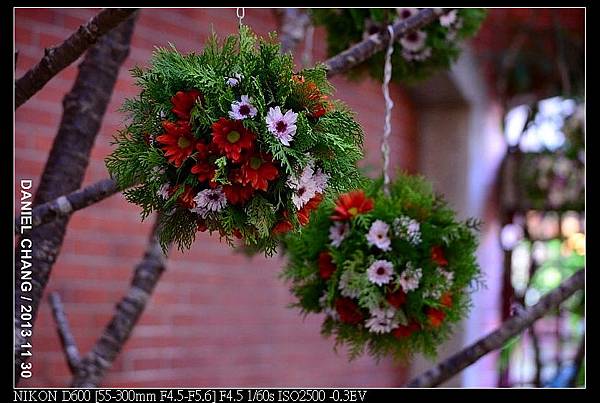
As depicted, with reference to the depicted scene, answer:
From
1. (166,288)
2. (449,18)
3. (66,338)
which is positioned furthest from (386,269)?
(166,288)

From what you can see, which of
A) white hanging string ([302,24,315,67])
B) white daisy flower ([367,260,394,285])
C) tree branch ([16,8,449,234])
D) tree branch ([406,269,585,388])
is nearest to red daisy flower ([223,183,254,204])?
tree branch ([16,8,449,234])

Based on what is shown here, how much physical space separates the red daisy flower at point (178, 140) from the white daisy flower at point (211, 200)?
0.12 feet

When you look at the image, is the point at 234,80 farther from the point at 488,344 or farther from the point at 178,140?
the point at 488,344

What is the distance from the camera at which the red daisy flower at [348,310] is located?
1.15 meters

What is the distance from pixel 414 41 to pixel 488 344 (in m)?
0.50

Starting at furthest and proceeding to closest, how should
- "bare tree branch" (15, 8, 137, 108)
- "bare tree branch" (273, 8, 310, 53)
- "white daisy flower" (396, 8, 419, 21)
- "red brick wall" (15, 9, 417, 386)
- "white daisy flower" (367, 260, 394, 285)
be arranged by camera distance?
"red brick wall" (15, 9, 417, 386) < "bare tree branch" (273, 8, 310, 53) < "white daisy flower" (396, 8, 419, 21) < "white daisy flower" (367, 260, 394, 285) < "bare tree branch" (15, 8, 137, 108)

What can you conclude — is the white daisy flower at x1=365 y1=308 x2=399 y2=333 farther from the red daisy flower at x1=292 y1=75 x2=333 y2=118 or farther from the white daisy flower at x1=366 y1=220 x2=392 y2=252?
the red daisy flower at x1=292 y1=75 x2=333 y2=118

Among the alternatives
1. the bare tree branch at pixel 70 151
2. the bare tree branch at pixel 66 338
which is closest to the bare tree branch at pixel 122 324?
the bare tree branch at pixel 66 338

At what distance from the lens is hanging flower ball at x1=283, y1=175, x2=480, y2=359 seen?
1124 millimetres

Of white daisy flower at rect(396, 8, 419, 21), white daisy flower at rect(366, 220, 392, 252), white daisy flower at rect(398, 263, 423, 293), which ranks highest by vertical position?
white daisy flower at rect(396, 8, 419, 21)

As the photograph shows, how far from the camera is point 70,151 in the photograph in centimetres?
122

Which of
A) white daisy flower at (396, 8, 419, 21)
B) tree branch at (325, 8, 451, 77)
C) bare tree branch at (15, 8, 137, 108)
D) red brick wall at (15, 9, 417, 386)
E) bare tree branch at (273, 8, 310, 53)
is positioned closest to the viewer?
bare tree branch at (15, 8, 137, 108)

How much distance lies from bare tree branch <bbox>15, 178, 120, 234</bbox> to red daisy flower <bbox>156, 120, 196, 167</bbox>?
0.88 feet
